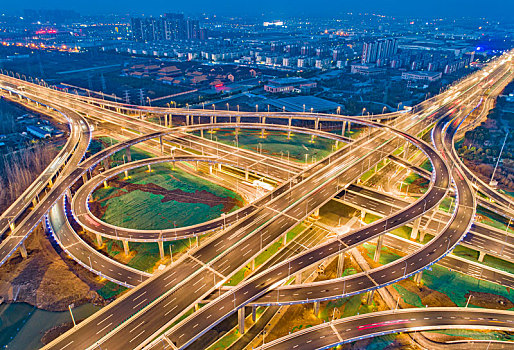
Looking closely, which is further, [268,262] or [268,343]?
[268,262]

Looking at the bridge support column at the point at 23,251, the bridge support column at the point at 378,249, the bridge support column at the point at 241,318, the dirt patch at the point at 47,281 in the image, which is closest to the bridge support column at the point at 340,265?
the bridge support column at the point at 378,249

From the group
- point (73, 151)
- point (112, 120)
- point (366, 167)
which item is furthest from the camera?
point (112, 120)

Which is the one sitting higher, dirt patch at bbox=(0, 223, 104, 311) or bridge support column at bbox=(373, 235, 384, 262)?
bridge support column at bbox=(373, 235, 384, 262)

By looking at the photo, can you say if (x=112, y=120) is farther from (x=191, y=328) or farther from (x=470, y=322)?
(x=470, y=322)

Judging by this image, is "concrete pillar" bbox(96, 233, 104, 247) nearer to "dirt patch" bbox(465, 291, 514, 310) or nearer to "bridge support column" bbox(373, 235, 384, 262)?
"bridge support column" bbox(373, 235, 384, 262)

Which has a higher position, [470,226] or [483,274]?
[470,226]

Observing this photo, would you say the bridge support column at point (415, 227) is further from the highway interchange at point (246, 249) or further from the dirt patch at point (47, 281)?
the dirt patch at point (47, 281)

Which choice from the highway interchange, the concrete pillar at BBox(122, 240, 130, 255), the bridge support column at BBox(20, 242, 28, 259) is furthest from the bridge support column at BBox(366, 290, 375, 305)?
the bridge support column at BBox(20, 242, 28, 259)

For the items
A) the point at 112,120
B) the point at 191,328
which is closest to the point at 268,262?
the point at 191,328

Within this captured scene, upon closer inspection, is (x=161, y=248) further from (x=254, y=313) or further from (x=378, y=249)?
(x=378, y=249)
